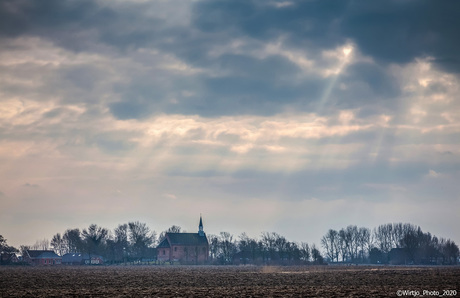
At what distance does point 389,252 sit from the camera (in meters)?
196

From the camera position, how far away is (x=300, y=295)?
131 feet

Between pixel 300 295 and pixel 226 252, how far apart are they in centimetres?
16113

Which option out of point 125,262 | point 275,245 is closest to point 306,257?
point 275,245

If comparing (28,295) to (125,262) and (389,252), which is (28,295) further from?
(389,252)

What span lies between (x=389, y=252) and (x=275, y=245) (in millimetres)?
45525

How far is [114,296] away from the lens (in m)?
40.3

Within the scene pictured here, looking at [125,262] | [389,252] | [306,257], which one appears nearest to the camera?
[306,257]

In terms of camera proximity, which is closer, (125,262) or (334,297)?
(334,297)

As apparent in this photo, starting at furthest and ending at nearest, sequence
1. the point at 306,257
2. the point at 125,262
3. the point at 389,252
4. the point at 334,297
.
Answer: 1. the point at 389,252
2. the point at 125,262
3. the point at 306,257
4. the point at 334,297

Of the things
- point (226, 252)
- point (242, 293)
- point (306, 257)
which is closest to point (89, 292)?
point (242, 293)

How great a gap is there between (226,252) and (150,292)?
157 m

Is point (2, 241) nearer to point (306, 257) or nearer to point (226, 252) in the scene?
point (226, 252)

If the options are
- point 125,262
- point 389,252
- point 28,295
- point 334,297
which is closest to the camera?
point 334,297

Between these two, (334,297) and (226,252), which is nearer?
(334,297)
